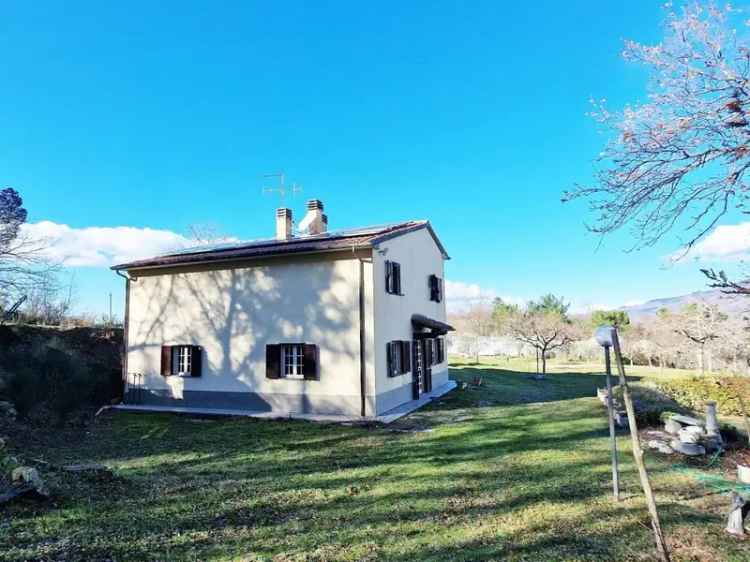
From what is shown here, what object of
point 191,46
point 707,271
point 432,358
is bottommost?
point 432,358

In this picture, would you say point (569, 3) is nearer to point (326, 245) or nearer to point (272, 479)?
point (326, 245)

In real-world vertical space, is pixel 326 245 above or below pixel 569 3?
below

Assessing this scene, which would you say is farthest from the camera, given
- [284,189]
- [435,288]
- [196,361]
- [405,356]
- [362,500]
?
[435,288]

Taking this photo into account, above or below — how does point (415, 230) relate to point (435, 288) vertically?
above

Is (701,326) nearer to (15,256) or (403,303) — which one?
(403,303)

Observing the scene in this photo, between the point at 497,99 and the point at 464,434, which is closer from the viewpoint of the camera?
the point at 464,434

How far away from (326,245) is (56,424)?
818cm

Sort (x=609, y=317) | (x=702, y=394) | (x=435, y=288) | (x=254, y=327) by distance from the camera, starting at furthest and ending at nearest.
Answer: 1. (x=609, y=317)
2. (x=435, y=288)
3. (x=254, y=327)
4. (x=702, y=394)

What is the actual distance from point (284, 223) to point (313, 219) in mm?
1097

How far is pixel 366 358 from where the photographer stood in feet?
38.8

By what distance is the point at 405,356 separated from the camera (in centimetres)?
1403

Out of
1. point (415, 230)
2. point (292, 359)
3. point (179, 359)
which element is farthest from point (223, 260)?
point (415, 230)

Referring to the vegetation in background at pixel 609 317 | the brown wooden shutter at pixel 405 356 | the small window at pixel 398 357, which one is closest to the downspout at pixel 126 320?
the small window at pixel 398 357

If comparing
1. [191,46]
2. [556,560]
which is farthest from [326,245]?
[556,560]
